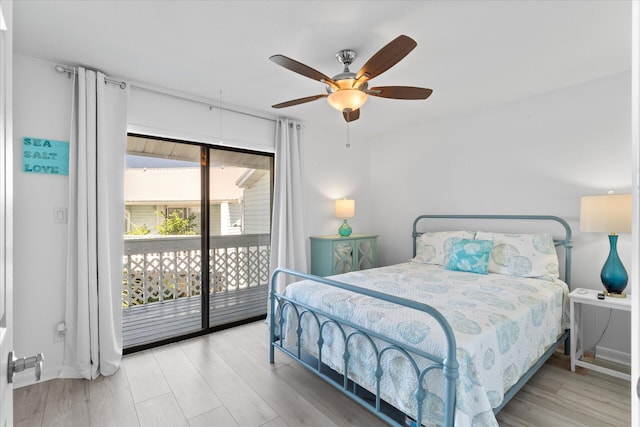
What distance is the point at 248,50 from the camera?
223 cm

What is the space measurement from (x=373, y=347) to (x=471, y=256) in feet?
5.65

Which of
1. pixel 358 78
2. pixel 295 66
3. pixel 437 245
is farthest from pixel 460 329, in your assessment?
pixel 437 245

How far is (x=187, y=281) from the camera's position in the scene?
3.69 meters

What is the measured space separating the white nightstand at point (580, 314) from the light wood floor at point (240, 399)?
0.21 feet

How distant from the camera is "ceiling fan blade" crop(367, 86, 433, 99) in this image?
6.98 ft

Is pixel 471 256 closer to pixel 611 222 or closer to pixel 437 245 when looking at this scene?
pixel 437 245

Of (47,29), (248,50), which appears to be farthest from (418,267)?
(47,29)

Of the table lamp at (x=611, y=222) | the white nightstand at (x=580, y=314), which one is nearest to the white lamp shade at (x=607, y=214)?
the table lamp at (x=611, y=222)

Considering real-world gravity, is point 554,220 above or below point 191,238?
above

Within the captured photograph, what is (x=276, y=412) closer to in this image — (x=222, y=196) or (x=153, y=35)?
(x=222, y=196)

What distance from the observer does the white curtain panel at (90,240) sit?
2379mm

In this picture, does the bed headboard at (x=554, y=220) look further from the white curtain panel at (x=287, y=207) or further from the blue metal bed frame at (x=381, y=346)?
the white curtain panel at (x=287, y=207)

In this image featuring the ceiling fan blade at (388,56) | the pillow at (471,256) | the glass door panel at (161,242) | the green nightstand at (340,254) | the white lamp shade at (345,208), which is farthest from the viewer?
the white lamp shade at (345,208)

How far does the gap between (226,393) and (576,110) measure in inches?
151
